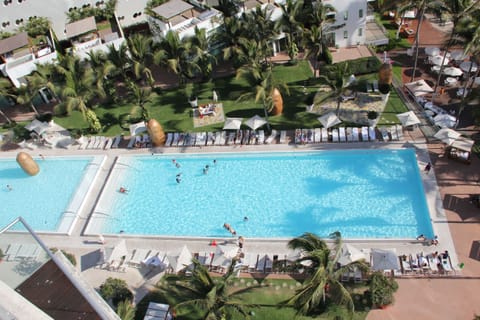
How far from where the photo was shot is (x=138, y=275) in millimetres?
19953

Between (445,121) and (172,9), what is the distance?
23.5 metres

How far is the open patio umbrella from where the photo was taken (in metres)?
17.5

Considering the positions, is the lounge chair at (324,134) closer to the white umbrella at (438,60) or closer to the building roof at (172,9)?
the white umbrella at (438,60)

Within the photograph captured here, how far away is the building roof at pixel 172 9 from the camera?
3216 cm

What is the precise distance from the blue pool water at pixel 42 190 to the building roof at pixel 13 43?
32.5 feet

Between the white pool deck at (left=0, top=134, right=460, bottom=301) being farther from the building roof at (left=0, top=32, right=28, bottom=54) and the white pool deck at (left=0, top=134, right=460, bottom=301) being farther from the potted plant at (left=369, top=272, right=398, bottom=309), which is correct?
the building roof at (left=0, top=32, right=28, bottom=54)

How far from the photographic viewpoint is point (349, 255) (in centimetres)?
1789

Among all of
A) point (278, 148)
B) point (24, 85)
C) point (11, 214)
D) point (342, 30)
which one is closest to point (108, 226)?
point (11, 214)

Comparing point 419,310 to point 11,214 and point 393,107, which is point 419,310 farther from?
point 11,214

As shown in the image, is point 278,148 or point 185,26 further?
point 185,26

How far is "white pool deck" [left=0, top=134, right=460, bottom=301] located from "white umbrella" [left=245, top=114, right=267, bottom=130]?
55.2 inches

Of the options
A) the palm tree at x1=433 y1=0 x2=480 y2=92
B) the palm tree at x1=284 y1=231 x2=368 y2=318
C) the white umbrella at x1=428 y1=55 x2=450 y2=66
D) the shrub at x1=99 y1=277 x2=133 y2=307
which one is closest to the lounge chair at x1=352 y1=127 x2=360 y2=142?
the palm tree at x1=433 y1=0 x2=480 y2=92

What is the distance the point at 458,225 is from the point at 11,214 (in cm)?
2727

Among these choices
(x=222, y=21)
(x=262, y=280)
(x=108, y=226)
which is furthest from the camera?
(x=222, y=21)
